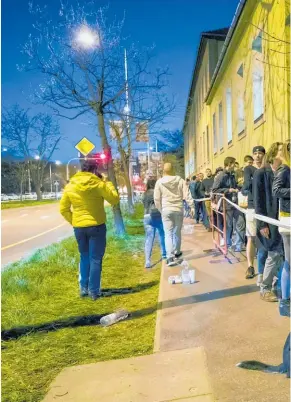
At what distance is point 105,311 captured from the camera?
16.4ft

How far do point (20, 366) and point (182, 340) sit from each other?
1587mm

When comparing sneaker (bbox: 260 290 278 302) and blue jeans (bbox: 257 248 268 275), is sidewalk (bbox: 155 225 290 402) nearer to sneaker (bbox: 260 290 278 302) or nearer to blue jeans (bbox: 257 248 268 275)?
sneaker (bbox: 260 290 278 302)

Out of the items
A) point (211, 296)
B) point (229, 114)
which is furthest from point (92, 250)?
point (229, 114)

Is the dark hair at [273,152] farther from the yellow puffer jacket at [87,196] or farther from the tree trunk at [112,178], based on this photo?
the tree trunk at [112,178]

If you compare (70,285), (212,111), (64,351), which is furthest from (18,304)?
(212,111)

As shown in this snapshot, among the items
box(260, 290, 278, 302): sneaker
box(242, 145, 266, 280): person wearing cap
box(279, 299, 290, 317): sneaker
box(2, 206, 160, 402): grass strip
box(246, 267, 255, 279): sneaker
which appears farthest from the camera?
box(246, 267, 255, 279): sneaker

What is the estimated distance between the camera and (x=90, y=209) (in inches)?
210

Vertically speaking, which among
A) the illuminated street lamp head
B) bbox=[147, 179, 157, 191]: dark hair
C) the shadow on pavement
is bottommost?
the shadow on pavement

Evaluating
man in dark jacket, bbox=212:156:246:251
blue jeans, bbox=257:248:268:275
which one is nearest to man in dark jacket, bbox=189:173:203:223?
man in dark jacket, bbox=212:156:246:251

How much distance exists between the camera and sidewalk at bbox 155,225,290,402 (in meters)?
2.68

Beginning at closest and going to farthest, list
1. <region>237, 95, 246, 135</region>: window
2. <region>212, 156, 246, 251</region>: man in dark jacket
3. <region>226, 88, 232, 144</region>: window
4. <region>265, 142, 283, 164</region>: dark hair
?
<region>265, 142, 283, 164</region>: dark hair → <region>212, 156, 246, 251</region>: man in dark jacket → <region>237, 95, 246, 135</region>: window → <region>226, 88, 232, 144</region>: window

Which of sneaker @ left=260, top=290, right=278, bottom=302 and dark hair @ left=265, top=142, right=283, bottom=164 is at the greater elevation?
dark hair @ left=265, top=142, right=283, bottom=164

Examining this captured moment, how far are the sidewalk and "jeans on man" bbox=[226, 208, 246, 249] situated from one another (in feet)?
5.07

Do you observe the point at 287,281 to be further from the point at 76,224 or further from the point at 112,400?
the point at 76,224
